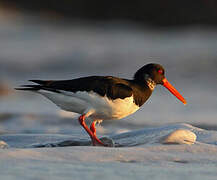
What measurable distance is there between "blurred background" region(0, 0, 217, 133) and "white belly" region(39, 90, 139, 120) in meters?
1.61

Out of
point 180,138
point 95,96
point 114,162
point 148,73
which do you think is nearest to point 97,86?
point 95,96

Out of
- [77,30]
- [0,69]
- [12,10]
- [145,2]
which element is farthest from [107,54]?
[12,10]

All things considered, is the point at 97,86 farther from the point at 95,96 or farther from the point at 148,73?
the point at 148,73

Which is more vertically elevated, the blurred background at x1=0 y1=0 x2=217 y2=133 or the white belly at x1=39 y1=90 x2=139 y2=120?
the blurred background at x1=0 y1=0 x2=217 y2=133

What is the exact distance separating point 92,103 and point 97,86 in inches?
7.7

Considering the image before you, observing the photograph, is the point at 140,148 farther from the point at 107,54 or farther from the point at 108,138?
the point at 107,54

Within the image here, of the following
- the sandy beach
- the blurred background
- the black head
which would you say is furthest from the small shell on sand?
the blurred background

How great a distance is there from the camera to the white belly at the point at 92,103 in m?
6.11

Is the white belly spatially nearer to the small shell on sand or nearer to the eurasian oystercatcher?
the eurasian oystercatcher

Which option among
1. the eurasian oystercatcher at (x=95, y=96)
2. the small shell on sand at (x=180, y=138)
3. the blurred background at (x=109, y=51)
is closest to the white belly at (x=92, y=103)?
the eurasian oystercatcher at (x=95, y=96)

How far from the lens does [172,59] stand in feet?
53.0

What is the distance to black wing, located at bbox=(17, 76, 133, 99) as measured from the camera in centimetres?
612

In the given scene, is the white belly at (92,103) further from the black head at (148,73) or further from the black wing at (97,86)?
the black head at (148,73)

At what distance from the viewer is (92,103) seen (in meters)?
6.12
